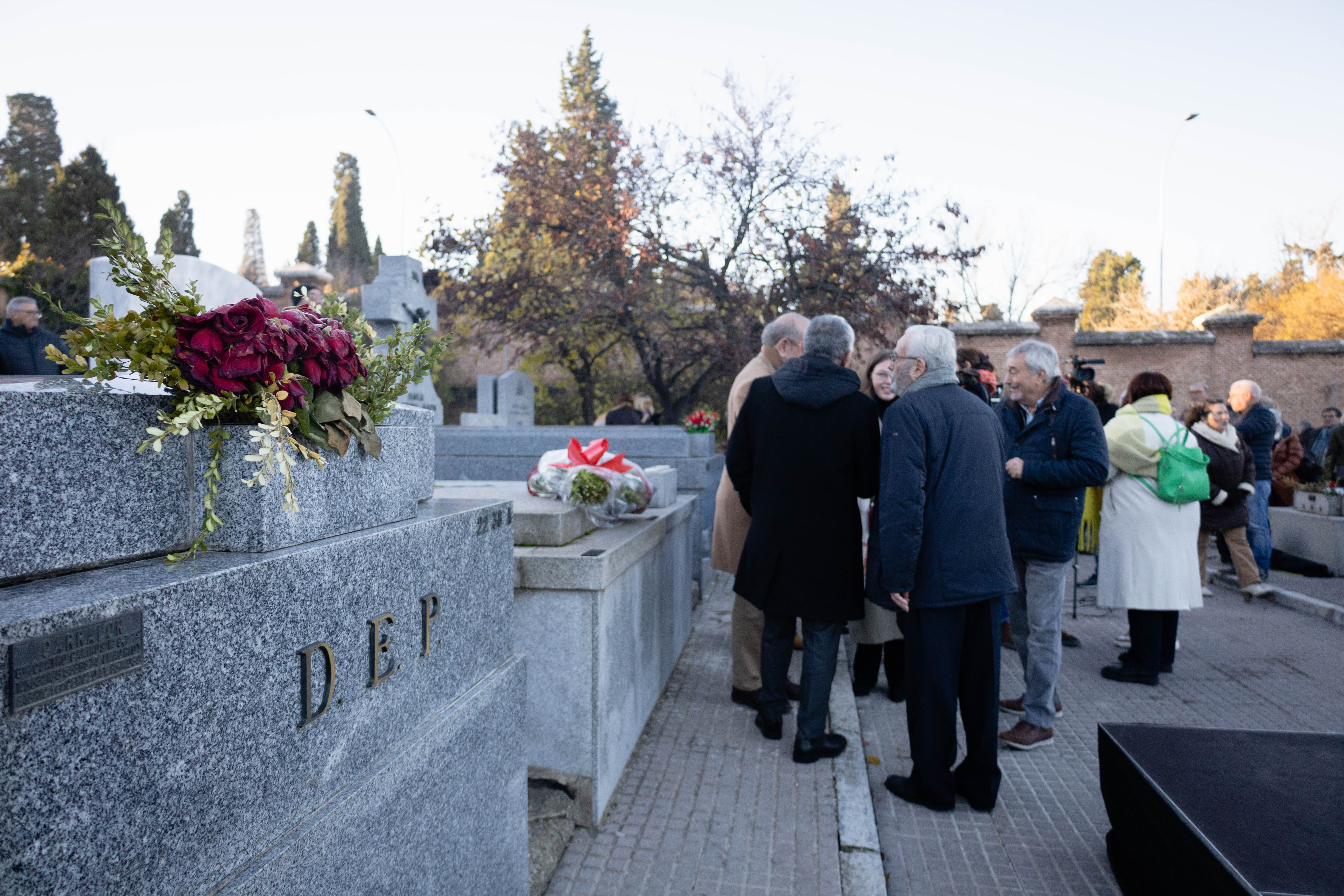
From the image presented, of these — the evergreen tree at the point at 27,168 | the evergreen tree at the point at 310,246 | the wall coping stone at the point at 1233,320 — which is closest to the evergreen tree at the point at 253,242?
the evergreen tree at the point at 310,246

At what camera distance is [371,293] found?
11.2m

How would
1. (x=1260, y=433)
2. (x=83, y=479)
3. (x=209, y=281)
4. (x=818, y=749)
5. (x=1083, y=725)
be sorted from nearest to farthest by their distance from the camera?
(x=83, y=479) → (x=209, y=281) → (x=818, y=749) → (x=1083, y=725) → (x=1260, y=433)

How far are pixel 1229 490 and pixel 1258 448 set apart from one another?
1.60m

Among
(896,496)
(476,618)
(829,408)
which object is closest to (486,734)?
(476,618)

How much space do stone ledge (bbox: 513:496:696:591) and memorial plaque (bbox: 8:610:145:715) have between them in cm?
171

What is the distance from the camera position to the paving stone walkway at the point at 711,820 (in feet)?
Result: 9.56

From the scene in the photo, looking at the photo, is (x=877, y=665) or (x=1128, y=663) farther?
(x=1128, y=663)

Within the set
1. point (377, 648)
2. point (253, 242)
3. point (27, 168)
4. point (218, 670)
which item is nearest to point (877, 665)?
point (377, 648)

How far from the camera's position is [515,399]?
43.6ft

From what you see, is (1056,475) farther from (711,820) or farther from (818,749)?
(711,820)

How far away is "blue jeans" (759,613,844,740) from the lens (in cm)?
378

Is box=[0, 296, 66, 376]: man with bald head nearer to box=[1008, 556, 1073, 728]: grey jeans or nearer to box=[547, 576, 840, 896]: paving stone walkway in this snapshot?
box=[547, 576, 840, 896]: paving stone walkway

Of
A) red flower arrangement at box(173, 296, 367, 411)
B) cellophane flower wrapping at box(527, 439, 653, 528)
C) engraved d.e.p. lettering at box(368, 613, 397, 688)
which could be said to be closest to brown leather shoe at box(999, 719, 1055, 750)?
cellophane flower wrapping at box(527, 439, 653, 528)

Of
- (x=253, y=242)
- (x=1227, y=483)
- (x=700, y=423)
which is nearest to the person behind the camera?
(x=1227, y=483)
